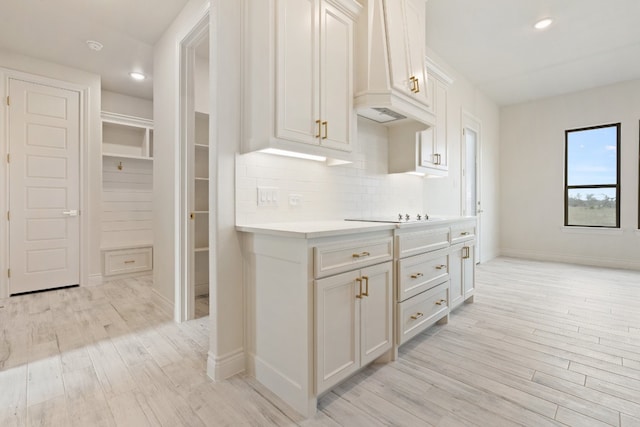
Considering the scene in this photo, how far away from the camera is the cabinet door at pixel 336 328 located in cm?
155

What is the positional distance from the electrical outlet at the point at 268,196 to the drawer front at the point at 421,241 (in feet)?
2.95

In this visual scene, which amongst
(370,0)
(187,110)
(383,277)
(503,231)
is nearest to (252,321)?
(383,277)

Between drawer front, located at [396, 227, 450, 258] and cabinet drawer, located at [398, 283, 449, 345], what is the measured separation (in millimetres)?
342

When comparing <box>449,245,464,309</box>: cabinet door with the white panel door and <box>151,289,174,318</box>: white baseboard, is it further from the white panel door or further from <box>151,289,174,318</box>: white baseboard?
the white panel door

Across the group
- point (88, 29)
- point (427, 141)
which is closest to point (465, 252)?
point (427, 141)

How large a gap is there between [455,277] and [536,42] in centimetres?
325

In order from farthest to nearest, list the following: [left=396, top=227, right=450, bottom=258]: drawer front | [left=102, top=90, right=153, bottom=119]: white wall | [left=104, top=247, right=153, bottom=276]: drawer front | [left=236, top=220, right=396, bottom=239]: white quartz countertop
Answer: [left=102, top=90, right=153, bottom=119]: white wall, [left=104, top=247, right=153, bottom=276]: drawer front, [left=396, top=227, right=450, bottom=258]: drawer front, [left=236, top=220, right=396, bottom=239]: white quartz countertop

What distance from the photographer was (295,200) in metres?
2.28

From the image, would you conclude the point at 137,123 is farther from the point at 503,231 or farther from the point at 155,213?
the point at 503,231

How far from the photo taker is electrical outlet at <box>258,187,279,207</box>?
6.73 ft

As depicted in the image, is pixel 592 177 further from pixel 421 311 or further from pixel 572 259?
pixel 421 311

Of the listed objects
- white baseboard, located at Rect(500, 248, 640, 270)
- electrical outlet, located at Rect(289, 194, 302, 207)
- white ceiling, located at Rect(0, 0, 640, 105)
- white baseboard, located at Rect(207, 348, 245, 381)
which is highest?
white ceiling, located at Rect(0, 0, 640, 105)

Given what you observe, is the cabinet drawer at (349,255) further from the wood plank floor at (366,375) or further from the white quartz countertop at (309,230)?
the wood plank floor at (366,375)

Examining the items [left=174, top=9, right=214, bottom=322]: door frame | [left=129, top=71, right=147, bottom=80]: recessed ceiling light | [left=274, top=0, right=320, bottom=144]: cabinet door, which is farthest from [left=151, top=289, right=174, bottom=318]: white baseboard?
[left=129, top=71, right=147, bottom=80]: recessed ceiling light
